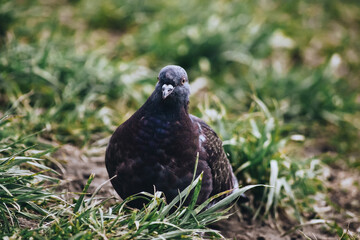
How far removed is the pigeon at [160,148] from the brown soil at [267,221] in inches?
25.3

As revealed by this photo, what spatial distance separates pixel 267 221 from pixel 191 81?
99.8 inches

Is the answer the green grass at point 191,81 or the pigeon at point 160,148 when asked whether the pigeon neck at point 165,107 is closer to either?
the pigeon at point 160,148

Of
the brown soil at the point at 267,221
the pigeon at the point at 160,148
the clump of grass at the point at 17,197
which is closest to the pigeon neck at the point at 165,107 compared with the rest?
the pigeon at the point at 160,148

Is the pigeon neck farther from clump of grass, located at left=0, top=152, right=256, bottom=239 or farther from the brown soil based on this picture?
the brown soil

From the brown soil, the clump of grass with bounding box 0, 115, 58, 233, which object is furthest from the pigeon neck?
the brown soil

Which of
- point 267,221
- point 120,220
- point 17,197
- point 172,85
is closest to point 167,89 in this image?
point 172,85

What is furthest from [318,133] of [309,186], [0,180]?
[0,180]

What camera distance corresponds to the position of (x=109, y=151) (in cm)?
295

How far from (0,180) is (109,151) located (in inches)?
28.4

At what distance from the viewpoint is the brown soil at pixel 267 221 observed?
356 centimetres

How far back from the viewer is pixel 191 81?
5723 mm

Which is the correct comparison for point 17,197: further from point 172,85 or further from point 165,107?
point 172,85

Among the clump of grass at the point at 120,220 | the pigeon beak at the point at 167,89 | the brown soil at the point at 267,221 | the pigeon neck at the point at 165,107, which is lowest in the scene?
the brown soil at the point at 267,221

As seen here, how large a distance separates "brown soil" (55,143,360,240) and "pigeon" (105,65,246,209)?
2.11 ft
